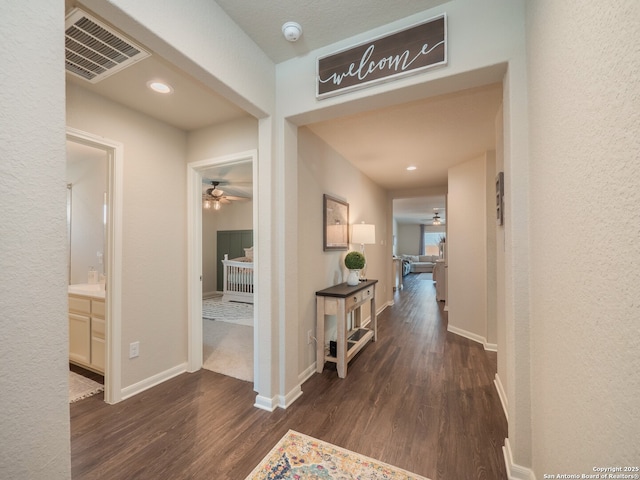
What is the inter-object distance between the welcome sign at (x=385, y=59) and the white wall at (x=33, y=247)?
1.44 metres

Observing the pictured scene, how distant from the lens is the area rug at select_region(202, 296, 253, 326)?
4778 mm

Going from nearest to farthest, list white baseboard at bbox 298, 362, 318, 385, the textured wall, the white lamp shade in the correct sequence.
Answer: the textured wall
white baseboard at bbox 298, 362, 318, 385
the white lamp shade

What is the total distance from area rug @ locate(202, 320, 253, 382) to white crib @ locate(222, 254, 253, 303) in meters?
1.65

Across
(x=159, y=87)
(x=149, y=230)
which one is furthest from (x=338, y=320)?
(x=159, y=87)

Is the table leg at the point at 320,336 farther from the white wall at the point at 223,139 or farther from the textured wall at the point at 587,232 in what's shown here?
the textured wall at the point at 587,232

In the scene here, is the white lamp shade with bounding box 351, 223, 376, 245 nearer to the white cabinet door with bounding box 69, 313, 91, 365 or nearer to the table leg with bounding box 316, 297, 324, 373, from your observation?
the table leg with bounding box 316, 297, 324, 373

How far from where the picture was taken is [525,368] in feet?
4.66

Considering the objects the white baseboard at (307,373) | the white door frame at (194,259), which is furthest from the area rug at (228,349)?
the white baseboard at (307,373)

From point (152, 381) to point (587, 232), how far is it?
10.4ft

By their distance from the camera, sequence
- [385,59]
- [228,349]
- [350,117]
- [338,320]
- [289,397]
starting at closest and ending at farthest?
[385,59] → [289,397] → [350,117] → [338,320] → [228,349]

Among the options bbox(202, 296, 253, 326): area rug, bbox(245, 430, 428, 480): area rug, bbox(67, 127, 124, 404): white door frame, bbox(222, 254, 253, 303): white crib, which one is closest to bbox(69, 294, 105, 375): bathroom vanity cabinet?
bbox(67, 127, 124, 404): white door frame

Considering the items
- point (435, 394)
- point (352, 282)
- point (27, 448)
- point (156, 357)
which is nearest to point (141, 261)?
point (156, 357)

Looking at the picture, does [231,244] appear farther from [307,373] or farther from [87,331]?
[307,373]

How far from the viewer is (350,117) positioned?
2.62 m
